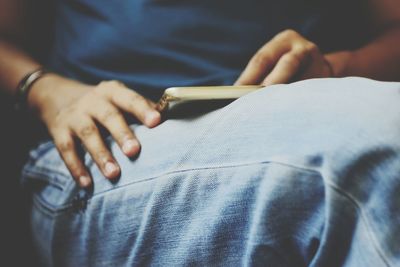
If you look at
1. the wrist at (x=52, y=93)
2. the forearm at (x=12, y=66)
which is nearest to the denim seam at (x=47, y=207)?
the wrist at (x=52, y=93)

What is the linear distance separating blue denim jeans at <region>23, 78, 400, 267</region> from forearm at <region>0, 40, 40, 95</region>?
0.34 metres

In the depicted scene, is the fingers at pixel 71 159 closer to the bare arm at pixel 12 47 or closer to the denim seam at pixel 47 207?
the denim seam at pixel 47 207

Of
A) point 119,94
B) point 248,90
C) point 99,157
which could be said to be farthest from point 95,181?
point 248,90

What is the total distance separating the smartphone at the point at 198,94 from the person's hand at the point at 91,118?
0.29ft

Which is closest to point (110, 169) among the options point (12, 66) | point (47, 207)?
point (47, 207)

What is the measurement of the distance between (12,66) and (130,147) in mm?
399

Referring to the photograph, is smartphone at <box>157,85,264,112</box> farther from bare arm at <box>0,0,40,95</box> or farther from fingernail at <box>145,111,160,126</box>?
bare arm at <box>0,0,40,95</box>

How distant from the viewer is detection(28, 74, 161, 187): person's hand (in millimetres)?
558

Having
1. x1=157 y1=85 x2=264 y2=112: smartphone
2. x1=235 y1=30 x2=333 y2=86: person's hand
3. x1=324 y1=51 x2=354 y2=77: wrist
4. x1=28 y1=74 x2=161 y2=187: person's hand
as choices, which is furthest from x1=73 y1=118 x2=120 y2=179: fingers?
x1=324 y1=51 x2=354 y2=77: wrist

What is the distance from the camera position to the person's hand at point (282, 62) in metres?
0.64

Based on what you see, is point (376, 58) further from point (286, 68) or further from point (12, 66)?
point (12, 66)

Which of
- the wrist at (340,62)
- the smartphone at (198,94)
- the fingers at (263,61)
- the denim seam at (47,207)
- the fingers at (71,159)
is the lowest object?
the denim seam at (47,207)

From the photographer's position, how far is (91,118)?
0.63 m

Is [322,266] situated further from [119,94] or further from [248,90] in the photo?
[119,94]
